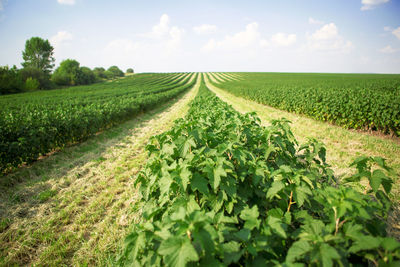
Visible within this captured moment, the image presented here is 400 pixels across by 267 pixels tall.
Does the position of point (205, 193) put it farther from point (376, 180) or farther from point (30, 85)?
point (30, 85)

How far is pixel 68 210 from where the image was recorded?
3.52m

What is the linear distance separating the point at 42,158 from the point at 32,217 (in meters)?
3.76

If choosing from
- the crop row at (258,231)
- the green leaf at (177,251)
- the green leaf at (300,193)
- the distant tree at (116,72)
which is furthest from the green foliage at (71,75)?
the green leaf at (300,193)

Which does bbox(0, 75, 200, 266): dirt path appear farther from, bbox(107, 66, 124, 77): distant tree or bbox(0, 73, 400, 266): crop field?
bbox(107, 66, 124, 77): distant tree

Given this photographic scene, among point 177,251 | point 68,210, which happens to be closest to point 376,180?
point 177,251

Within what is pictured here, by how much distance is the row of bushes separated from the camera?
35.7m

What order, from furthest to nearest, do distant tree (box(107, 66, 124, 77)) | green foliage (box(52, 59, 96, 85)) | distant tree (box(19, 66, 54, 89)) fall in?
distant tree (box(107, 66, 124, 77))
green foliage (box(52, 59, 96, 85))
distant tree (box(19, 66, 54, 89))

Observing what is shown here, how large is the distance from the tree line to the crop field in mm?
46562

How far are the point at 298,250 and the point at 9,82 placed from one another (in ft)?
180

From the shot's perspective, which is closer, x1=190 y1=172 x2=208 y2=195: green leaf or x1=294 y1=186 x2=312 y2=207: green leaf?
x1=294 y1=186 x2=312 y2=207: green leaf

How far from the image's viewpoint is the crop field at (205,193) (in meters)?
1.15

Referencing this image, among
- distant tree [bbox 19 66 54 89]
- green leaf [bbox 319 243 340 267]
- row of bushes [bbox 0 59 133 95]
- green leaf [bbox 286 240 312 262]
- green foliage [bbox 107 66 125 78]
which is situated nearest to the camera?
green leaf [bbox 319 243 340 267]

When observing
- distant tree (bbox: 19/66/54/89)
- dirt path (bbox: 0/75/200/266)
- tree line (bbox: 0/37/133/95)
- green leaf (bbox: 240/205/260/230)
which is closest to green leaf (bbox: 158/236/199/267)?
green leaf (bbox: 240/205/260/230)

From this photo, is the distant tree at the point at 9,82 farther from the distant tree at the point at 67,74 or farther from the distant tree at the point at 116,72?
the distant tree at the point at 116,72
